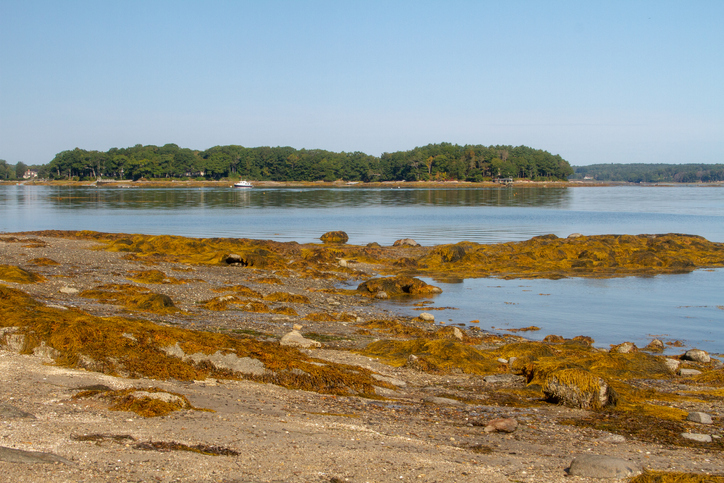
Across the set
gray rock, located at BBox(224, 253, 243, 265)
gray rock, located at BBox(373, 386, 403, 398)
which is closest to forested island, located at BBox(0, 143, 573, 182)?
gray rock, located at BBox(224, 253, 243, 265)

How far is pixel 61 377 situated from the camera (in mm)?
7719

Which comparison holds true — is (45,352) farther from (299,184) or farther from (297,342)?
(299,184)

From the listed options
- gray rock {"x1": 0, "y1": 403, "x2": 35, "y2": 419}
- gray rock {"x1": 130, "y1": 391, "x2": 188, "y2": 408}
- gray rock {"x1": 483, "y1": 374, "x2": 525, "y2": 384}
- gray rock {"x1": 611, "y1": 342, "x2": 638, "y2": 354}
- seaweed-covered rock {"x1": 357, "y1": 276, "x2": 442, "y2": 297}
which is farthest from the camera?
seaweed-covered rock {"x1": 357, "y1": 276, "x2": 442, "y2": 297}

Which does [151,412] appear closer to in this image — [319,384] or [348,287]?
[319,384]

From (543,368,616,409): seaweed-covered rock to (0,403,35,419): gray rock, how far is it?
710cm

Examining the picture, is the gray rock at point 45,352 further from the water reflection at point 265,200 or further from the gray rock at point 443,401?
the water reflection at point 265,200

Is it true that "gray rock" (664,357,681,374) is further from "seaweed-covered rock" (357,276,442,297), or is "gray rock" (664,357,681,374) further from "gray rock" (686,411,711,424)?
"seaweed-covered rock" (357,276,442,297)

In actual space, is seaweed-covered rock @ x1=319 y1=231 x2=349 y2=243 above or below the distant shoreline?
below

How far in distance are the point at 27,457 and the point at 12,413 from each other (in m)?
A: 1.36

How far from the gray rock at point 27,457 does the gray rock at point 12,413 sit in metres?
1.03

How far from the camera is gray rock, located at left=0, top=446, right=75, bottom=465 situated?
4941 mm

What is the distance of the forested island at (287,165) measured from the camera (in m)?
173

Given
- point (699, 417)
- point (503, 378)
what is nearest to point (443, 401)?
point (503, 378)

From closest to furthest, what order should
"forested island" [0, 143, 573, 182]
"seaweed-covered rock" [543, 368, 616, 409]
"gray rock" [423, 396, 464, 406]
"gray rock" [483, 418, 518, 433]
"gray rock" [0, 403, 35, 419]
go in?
"gray rock" [0, 403, 35, 419], "gray rock" [483, 418, 518, 433], "gray rock" [423, 396, 464, 406], "seaweed-covered rock" [543, 368, 616, 409], "forested island" [0, 143, 573, 182]
